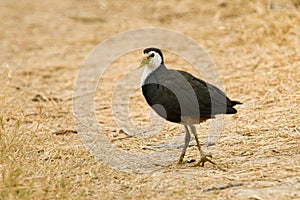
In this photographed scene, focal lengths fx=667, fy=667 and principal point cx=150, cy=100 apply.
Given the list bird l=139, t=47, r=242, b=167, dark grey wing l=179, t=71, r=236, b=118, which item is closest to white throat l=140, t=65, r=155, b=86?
bird l=139, t=47, r=242, b=167

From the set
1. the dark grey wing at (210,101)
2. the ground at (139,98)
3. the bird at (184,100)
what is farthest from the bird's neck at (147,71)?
the ground at (139,98)

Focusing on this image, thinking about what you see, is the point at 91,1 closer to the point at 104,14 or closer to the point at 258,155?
the point at 104,14

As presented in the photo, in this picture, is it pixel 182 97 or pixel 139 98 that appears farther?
pixel 139 98

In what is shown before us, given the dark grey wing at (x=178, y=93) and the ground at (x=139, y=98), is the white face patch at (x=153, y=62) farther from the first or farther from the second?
the ground at (x=139, y=98)

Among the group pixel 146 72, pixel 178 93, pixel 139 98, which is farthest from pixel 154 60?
pixel 139 98

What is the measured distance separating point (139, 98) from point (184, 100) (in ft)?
8.48

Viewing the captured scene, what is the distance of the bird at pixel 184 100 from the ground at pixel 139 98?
381 millimetres

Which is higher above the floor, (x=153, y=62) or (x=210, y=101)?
(x=153, y=62)

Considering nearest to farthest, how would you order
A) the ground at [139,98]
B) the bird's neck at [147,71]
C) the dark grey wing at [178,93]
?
the ground at [139,98] < the dark grey wing at [178,93] < the bird's neck at [147,71]

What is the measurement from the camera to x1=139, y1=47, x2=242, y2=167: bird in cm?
518

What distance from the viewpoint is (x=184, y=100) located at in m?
5.21

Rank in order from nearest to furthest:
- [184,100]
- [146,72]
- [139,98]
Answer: [184,100] < [146,72] < [139,98]

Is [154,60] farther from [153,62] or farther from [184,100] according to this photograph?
[184,100]

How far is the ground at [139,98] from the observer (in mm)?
4711
